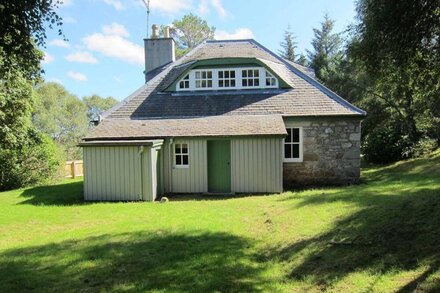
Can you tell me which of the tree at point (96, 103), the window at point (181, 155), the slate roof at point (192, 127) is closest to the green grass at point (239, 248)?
the slate roof at point (192, 127)

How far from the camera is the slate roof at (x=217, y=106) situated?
14.9m

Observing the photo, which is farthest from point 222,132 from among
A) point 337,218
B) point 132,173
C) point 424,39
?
point 424,39

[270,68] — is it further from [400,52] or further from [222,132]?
[400,52]

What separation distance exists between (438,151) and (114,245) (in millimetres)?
17670

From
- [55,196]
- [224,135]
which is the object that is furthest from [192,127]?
[55,196]

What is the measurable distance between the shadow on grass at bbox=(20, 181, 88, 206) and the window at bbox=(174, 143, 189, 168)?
3515 millimetres

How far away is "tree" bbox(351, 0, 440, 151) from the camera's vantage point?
6.86m

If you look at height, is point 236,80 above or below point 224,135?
above

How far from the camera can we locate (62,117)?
5756cm

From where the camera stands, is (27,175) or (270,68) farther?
(27,175)

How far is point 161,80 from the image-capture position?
1814 cm

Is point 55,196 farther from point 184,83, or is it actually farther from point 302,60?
point 302,60

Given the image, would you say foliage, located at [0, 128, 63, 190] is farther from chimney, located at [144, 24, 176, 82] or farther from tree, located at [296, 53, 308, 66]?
tree, located at [296, 53, 308, 66]

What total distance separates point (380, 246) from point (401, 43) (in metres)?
3.83
